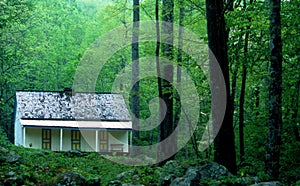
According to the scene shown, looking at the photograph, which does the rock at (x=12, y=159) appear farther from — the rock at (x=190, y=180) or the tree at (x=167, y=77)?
the tree at (x=167, y=77)

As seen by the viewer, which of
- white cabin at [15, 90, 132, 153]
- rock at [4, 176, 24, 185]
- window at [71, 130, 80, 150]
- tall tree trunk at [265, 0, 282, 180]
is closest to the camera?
rock at [4, 176, 24, 185]

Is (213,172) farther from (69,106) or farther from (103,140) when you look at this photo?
(69,106)

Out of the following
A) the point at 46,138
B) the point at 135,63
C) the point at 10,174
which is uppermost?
the point at 135,63

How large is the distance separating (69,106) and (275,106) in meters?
23.2

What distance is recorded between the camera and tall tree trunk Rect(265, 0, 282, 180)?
31.1 ft

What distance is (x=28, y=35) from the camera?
129 feet

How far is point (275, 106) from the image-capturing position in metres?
9.55

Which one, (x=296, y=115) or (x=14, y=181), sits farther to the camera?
(x=296, y=115)

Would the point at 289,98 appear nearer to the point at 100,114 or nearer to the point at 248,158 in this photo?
the point at 248,158

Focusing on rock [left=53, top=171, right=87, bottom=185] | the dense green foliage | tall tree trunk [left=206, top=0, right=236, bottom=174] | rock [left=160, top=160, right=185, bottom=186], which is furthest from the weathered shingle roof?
rock [left=53, top=171, right=87, bottom=185]

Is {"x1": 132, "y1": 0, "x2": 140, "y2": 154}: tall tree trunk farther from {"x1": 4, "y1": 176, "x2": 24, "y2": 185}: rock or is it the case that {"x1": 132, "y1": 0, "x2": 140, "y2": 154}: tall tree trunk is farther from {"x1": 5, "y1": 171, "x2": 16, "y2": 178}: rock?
{"x1": 4, "y1": 176, "x2": 24, "y2": 185}: rock

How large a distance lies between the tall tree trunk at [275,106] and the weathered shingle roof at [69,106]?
21.7 meters

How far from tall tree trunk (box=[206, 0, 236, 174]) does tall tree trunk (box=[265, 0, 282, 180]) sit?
115 cm

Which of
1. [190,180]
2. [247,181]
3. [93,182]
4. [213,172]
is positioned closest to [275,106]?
[213,172]
